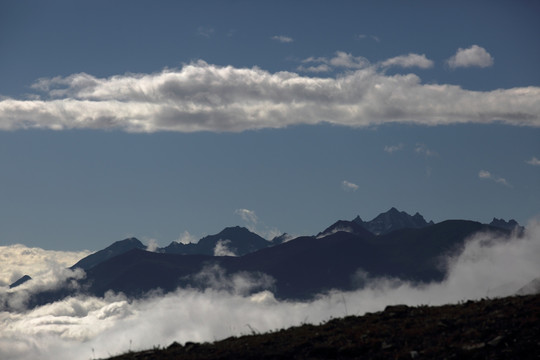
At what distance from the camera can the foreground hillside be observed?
34250 millimetres

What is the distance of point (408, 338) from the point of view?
36.9 m

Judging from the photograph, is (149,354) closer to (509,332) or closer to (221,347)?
(221,347)

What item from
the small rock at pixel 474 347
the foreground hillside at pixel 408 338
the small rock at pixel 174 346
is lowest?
the small rock at pixel 474 347

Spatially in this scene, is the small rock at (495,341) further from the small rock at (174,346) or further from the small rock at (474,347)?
the small rock at (174,346)

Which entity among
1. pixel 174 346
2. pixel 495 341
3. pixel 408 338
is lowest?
pixel 495 341

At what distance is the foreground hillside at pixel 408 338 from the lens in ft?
112

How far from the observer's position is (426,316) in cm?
4103

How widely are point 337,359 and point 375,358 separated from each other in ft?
6.74

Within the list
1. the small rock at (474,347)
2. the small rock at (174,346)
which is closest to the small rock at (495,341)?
the small rock at (474,347)

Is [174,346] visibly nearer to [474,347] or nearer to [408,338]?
[408,338]

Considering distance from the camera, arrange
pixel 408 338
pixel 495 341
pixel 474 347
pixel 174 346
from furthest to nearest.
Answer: pixel 174 346, pixel 408 338, pixel 495 341, pixel 474 347

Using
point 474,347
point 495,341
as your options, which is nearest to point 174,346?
point 474,347

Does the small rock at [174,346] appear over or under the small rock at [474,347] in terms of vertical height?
over

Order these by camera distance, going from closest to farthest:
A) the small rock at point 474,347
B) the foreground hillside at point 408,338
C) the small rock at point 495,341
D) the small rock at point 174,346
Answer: the small rock at point 474,347 < the small rock at point 495,341 < the foreground hillside at point 408,338 < the small rock at point 174,346
